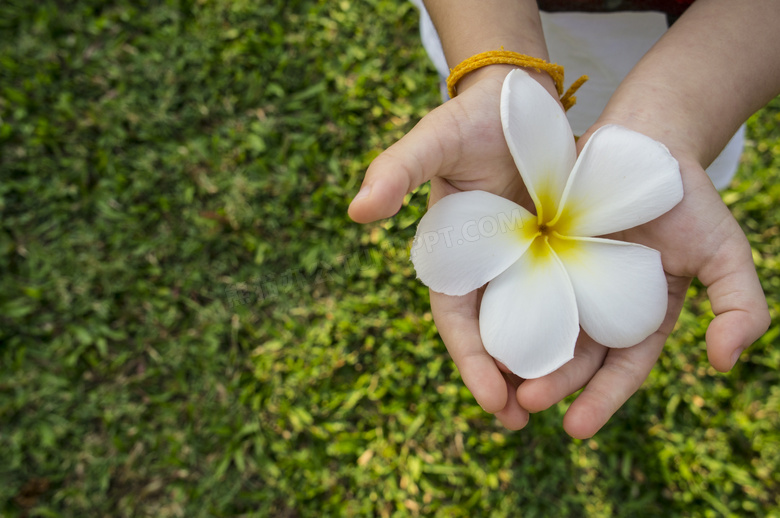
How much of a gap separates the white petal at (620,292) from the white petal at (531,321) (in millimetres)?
44

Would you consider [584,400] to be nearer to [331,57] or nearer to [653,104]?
[653,104]

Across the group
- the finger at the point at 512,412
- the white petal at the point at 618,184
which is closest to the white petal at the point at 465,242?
the white petal at the point at 618,184

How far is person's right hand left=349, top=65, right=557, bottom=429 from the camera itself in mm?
915

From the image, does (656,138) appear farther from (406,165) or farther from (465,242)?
(406,165)

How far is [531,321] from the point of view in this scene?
1061 mm

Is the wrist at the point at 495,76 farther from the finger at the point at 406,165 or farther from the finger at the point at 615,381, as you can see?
the finger at the point at 615,381

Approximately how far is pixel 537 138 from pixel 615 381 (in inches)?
20.9

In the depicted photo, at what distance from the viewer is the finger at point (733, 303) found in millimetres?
1023

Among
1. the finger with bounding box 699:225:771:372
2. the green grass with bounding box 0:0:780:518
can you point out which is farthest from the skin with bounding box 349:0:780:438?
the green grass with bounding box 0:0:780:518

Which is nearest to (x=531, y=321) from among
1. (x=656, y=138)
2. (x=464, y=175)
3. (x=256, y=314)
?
(x=464, y=175)

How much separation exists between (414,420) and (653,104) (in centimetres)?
126

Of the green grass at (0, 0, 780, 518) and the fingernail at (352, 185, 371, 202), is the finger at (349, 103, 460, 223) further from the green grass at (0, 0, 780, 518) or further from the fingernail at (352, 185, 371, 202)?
the green grass at (0, 0, 780, 518)

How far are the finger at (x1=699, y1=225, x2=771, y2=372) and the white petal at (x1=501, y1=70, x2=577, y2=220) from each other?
347 millimetres

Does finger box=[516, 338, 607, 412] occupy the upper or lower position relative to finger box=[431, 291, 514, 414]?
lower
